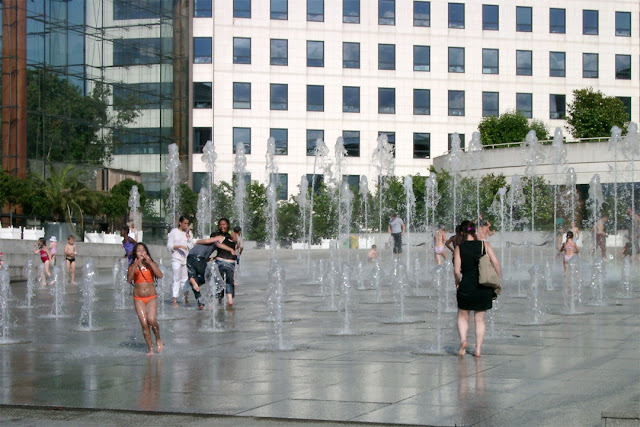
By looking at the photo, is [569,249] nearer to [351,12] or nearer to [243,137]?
[243,137]

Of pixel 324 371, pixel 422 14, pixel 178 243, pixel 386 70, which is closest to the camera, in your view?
pixel 324 371

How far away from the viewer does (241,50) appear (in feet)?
193

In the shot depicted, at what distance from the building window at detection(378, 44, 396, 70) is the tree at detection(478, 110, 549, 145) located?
282 inches

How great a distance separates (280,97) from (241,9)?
5879 millimetres

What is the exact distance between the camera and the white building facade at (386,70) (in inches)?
2311

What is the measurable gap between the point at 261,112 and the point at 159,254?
65.7 ft

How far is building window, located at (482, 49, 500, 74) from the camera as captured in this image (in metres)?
61.1

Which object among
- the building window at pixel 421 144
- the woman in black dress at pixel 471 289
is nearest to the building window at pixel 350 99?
the building window at pixel 421 144

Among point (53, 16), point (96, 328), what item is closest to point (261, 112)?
point (53, 16)

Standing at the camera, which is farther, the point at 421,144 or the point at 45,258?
the point at 421,144

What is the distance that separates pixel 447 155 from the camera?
57562 mm

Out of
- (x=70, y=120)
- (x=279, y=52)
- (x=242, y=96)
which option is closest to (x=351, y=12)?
(x=279, y=52)

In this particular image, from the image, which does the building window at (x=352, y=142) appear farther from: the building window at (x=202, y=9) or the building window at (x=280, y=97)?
the building window at (x=202, y=9)

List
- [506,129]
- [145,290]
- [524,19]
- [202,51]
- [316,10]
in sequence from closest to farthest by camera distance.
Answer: [145,290]
[506,129]
[202,51]
[316,10]
[524,19]
